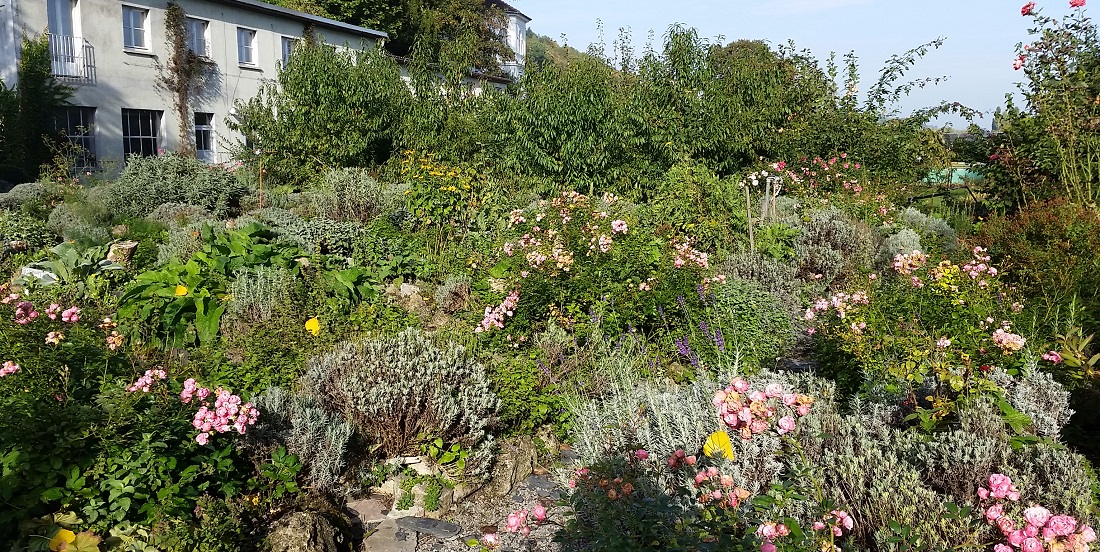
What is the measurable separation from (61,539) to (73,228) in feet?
19.8

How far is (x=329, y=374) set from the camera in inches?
168

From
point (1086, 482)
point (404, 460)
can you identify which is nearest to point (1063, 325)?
point (1086, 482)

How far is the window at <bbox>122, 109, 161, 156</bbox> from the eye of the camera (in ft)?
51.5

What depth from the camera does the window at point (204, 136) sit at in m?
17.5

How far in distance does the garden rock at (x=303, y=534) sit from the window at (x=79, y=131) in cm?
1355

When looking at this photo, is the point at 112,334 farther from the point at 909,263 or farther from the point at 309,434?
the point at 909,263

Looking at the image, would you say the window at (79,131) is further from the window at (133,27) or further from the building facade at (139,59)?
the window at (133,27)

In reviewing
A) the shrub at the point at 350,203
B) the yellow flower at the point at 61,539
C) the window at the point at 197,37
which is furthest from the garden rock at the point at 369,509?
the window at the point at 197,37

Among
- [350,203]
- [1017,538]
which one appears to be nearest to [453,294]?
[350,203]

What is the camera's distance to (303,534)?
317 centimetres

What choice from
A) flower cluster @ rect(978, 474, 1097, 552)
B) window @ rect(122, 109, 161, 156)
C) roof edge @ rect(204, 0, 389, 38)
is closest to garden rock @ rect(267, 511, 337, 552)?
flower cluster @ rect(978, 474, 1097, 552)

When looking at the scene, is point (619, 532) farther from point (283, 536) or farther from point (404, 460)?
point (404, 460)

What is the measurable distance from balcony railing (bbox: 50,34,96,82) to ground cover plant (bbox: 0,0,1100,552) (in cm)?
544

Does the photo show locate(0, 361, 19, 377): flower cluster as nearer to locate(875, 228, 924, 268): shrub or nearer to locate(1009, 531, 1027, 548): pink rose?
locate(1009, 531, 1027, 548): pink rose
